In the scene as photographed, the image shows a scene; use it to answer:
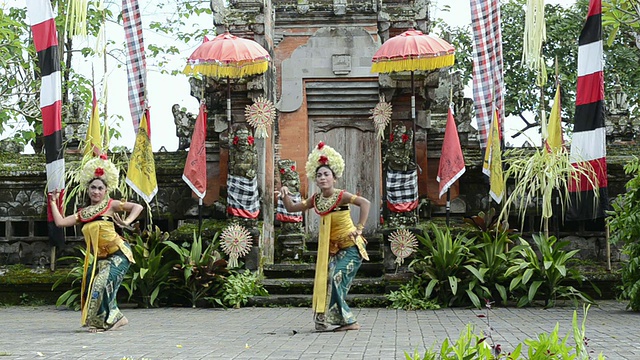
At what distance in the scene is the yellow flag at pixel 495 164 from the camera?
14.1m

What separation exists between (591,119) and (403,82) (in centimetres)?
357

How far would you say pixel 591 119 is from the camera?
1235 centimetres

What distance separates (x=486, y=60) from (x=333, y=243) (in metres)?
7.17

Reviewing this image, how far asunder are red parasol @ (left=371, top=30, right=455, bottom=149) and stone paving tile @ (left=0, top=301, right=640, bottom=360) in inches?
157

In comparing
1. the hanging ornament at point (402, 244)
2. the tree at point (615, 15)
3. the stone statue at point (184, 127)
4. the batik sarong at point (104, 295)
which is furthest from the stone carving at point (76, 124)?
the tree at point (615, 15)

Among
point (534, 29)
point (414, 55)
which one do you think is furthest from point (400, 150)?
point (534, 29)

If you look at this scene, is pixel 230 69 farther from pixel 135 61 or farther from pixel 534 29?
pixel 534 29

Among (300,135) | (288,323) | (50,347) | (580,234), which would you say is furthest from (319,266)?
(300,135)

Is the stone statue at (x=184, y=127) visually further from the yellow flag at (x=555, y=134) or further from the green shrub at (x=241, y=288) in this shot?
the yellow flag at (x=555, y=134)

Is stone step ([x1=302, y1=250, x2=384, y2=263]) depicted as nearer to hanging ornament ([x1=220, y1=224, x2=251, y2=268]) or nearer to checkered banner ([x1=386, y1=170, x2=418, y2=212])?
checkered banner ([x1=386, y1=170, x2=418, y2=212])

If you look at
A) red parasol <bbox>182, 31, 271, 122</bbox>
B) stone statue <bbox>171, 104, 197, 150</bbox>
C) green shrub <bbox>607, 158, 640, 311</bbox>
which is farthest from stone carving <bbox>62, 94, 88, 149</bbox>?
green shrub <bbox>607, 158, 640, 311</bbox>

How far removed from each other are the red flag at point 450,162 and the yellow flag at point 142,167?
187 inches

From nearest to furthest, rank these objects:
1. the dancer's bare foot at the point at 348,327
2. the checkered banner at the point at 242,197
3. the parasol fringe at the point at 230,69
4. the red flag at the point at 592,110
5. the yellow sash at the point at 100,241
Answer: the dancer's bare foot at the point at 348,327 < the yellow sash at the point at 100,241 < the red flag at the point at 592,110 < the checkered banner at the point at 242,197 < the parasol fringe at the point at 230,69

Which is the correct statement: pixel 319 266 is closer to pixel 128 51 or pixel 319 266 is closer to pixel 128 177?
pixel 128 177
